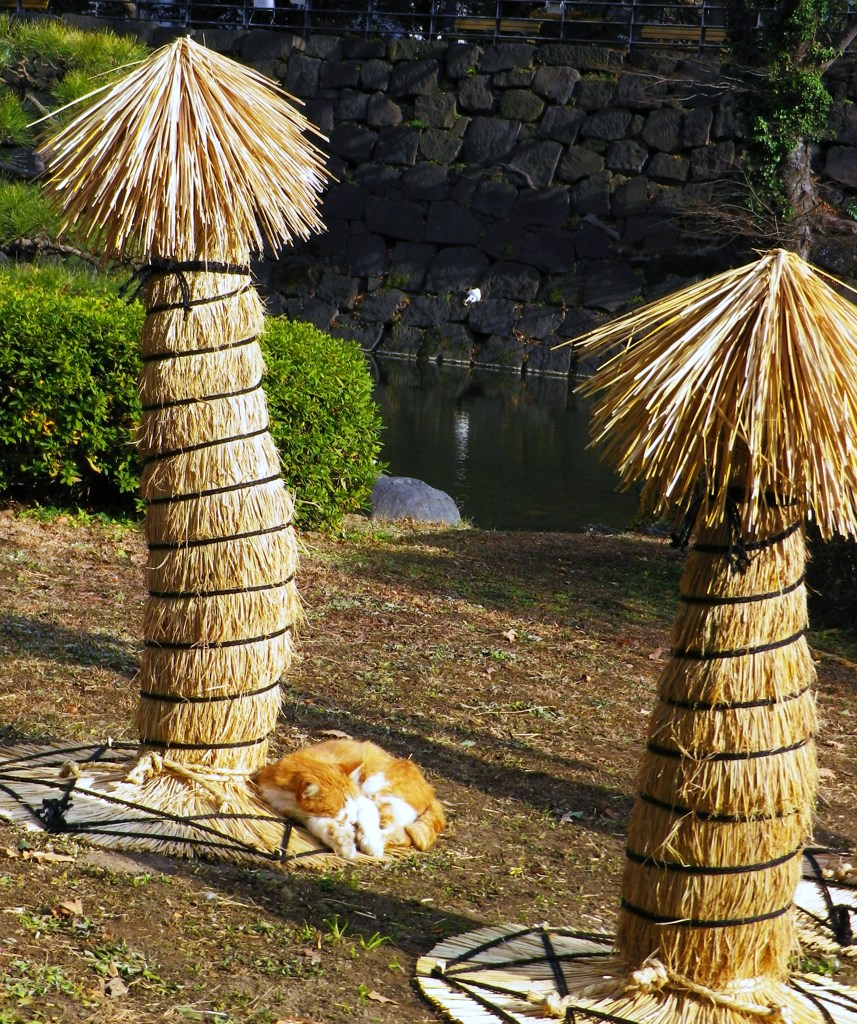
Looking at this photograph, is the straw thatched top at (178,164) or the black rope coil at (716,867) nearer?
the black rope coil at (716,867)

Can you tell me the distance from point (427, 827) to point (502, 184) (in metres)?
19.4

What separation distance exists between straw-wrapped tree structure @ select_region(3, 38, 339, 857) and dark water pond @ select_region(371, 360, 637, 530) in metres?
4.34

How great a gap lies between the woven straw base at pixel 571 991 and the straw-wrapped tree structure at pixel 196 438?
2.58ft

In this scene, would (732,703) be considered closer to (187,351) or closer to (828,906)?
(828,906)

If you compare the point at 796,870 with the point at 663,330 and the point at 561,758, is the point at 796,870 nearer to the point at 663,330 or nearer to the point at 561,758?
the point at 663,330

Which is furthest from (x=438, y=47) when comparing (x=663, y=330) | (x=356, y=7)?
(x=663, y=330)

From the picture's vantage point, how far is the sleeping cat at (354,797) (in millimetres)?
3627

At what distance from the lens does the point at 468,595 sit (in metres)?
6.77

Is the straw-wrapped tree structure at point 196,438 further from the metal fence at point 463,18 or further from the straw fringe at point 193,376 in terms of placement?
the metal fence at point 463,18

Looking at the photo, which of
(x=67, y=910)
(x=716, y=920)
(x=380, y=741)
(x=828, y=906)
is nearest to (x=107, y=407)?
(x=380, y=741)

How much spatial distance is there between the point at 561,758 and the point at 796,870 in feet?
6.54

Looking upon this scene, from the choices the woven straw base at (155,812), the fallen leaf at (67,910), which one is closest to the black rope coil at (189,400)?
the woven straw base at (155,812)

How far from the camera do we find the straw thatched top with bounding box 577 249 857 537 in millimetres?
2502

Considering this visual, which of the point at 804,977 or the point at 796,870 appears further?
the point at 804,977
